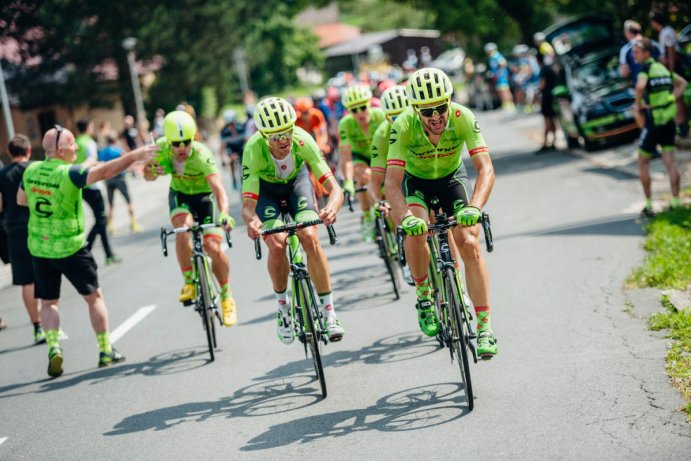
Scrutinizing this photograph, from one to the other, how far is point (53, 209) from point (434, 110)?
3957 mm

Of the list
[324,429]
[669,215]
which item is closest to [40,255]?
[324,429]

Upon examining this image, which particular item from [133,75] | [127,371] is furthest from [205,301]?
[133,75]

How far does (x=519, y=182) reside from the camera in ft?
62.5

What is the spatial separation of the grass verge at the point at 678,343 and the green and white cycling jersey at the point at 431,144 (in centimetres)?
200

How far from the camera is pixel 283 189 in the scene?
27.7 feet

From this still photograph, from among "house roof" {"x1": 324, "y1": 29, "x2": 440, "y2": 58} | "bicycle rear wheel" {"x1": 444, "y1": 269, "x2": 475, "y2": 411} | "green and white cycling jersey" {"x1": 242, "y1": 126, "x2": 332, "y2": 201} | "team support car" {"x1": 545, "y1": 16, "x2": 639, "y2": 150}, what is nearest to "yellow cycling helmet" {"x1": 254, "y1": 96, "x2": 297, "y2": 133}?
"green and white cycling jersey" {"x1": 242, "y1": 126, "x2": 332, "y2": 201}

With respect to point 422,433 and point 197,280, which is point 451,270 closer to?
point 422,433

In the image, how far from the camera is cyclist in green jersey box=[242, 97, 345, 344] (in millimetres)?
7871

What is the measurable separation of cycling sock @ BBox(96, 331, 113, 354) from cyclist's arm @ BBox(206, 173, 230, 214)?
1.71 meters

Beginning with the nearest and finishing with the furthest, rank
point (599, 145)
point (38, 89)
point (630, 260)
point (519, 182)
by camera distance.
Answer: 1. point (630, 260)
2. point (519, 182)
3. point (599, 145)
4. point (38, 89)

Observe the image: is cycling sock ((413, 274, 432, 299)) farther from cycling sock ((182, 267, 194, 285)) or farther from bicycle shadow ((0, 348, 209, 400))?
cycling sock ((182, 267, 194, 285))

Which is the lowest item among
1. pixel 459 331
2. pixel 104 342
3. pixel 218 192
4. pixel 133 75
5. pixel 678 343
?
pixel 678 343

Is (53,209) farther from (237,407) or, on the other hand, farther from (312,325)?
(312,325)

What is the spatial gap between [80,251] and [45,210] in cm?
52
